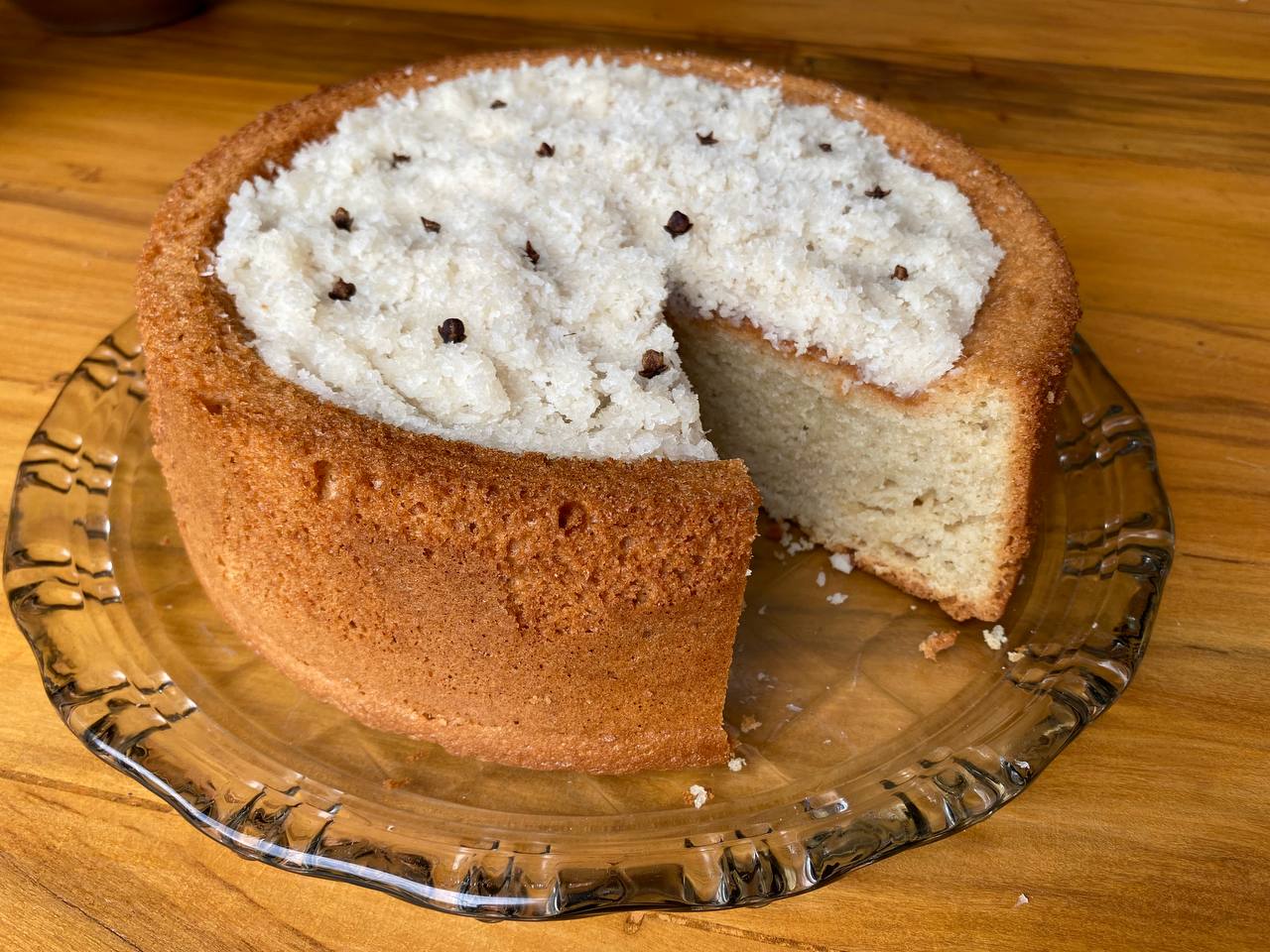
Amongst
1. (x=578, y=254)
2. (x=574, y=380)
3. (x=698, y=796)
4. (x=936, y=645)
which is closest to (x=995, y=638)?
(x=936, y=645)

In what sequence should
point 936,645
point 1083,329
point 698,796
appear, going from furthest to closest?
point 1083,329, point 936,645, point 698,796

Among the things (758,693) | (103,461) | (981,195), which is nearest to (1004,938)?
(758,693)

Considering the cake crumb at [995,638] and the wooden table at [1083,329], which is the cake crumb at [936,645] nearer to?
the cake crumb at [995,638]

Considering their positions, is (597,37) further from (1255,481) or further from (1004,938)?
(1004,938)

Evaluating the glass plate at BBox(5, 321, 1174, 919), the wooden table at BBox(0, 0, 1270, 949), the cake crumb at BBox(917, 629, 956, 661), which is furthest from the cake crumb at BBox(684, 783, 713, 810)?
the cake crumb at BBox(917, 629, 956, 661)

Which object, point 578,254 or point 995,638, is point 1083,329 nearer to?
point 995,638

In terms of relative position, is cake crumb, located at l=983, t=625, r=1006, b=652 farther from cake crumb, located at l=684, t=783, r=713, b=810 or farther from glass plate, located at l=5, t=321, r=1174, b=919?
cake crumb, located at l=684, t=783, r=713, b=810

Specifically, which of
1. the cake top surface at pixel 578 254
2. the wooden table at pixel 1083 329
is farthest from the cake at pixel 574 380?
the wooden table at pixel 1083 329

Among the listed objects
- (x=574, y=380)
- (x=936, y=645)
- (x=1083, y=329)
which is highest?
(x=574, y=380)
